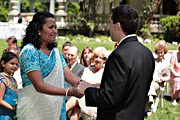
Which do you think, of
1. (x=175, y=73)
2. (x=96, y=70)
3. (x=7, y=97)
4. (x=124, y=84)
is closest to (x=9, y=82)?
(x=7, y=97)

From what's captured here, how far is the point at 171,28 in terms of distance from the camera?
78.9ft

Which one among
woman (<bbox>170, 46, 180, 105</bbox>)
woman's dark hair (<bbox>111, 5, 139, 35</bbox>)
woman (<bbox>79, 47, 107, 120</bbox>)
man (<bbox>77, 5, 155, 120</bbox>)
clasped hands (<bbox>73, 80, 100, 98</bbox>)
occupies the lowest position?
woman (<bbox>170, 46, 180, 105</bbox>)

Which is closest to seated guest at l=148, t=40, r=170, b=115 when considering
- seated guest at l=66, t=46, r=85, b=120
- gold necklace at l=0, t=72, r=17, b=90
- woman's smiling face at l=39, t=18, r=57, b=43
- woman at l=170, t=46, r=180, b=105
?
woman at l=170, t=46, r=180, b=105

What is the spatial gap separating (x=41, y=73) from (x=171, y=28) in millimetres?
20716

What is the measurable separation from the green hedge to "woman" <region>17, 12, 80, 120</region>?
790 inches

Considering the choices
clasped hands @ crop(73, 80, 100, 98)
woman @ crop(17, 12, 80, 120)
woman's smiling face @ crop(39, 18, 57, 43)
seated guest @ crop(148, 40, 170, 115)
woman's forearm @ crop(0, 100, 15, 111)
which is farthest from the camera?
seated guest @ crop(148, 40, 170, 115)

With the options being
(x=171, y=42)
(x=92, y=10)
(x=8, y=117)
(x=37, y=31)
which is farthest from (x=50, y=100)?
(x=92, y=10)

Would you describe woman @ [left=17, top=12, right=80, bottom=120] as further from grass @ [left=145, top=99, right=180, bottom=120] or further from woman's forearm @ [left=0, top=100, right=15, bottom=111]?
grass @ [left=145, top=99, right=180, bottom=120]

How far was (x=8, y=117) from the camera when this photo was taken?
4.83 m

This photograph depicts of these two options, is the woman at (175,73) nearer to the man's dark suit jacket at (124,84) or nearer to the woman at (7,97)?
the woman at (7,97)

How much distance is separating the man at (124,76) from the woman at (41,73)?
0.68m

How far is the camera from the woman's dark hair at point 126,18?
318cm

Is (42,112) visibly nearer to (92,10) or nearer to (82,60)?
(82,60)

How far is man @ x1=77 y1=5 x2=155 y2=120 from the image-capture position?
308 centimetres
